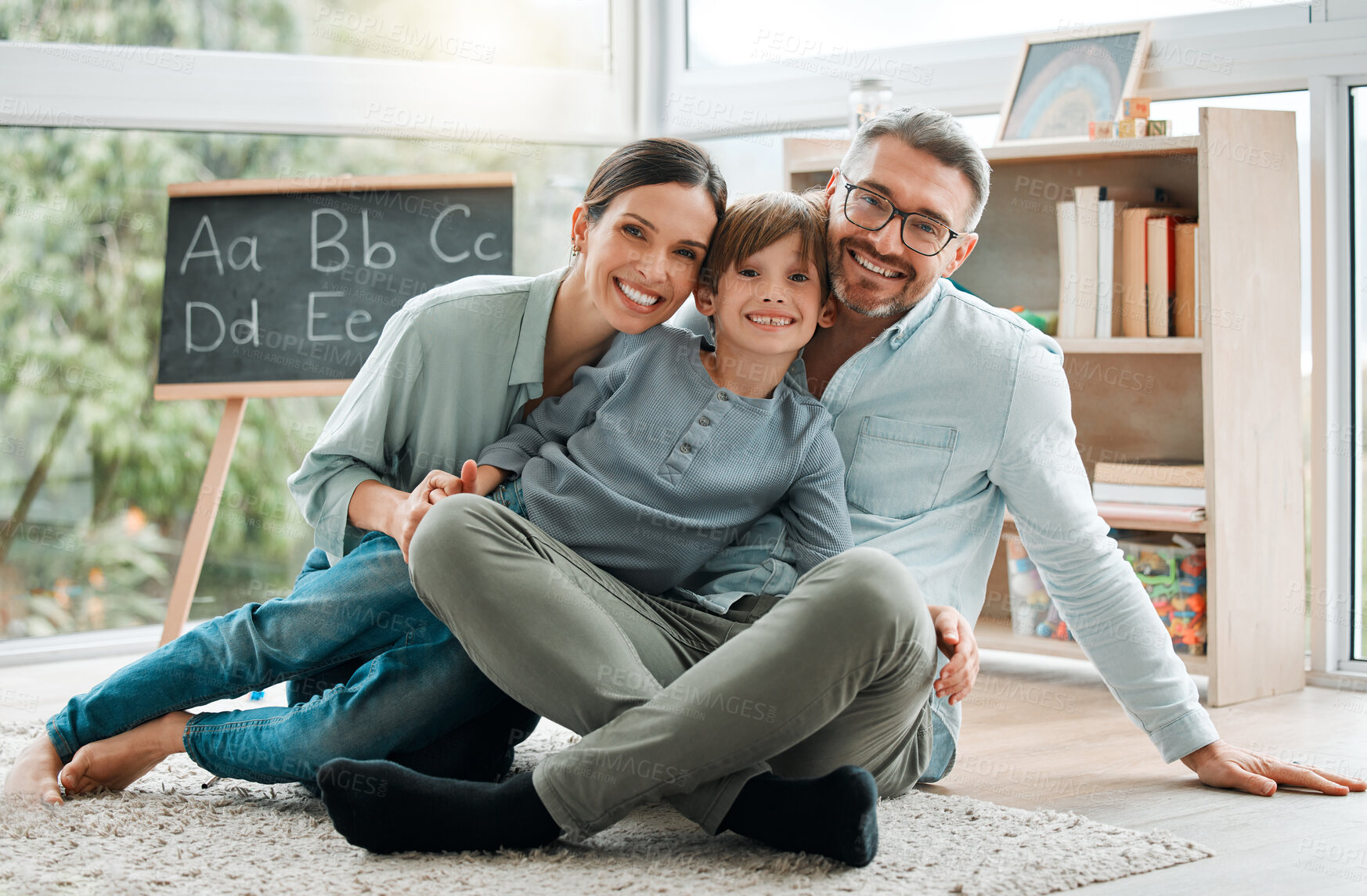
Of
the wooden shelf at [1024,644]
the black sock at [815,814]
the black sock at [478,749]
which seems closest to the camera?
the black sock at [815,814]

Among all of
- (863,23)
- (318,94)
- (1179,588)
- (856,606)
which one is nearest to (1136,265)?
(1179,588)

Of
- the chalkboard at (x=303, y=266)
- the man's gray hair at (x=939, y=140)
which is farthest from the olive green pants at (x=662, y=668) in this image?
the chalkboard at (x=303, y=266)

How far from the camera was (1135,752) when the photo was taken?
1763mm

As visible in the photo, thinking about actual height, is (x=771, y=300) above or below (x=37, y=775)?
above

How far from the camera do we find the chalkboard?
2.48 m

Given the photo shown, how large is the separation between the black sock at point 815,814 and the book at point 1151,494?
4.16ft

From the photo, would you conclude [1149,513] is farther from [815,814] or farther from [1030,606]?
[815,814]

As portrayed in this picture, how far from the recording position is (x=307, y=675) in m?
1.49

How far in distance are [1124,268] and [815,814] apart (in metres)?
1.51

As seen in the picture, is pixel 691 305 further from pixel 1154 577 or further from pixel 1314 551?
pixel 1314 551

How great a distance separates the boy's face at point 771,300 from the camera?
152 centimetres

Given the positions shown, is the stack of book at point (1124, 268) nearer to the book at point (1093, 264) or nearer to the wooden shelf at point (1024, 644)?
the book at point (1093, 264)

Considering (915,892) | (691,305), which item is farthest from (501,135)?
(915,892)

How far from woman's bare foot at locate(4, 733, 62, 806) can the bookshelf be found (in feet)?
5.37
